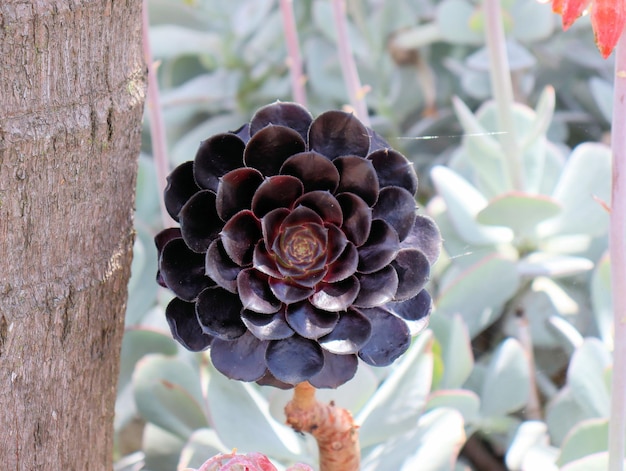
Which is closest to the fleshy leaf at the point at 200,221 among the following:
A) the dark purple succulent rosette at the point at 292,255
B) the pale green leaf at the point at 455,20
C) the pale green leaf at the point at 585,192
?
the dark purple succulent rosette at the point at 292,255

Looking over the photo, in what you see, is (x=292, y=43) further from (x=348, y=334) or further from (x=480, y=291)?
(x=348, y=334)

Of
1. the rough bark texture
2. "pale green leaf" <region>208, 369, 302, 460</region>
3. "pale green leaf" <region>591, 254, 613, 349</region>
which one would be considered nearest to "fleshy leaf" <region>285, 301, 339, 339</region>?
the rough bark texture

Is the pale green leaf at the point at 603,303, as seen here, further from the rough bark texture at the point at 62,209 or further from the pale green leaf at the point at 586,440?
the rough bark texture at the point at 62,209

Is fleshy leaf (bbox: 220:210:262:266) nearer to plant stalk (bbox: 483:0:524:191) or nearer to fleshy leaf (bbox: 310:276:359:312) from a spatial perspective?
fleshy leaf (bbox: 310:276:359:312)

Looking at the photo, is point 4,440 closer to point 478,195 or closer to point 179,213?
point 179,213

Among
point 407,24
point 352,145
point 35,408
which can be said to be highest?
point 407,24

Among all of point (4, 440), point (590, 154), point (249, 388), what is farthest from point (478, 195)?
→ point (4, 440)

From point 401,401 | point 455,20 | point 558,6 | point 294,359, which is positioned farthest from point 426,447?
point 455,20
